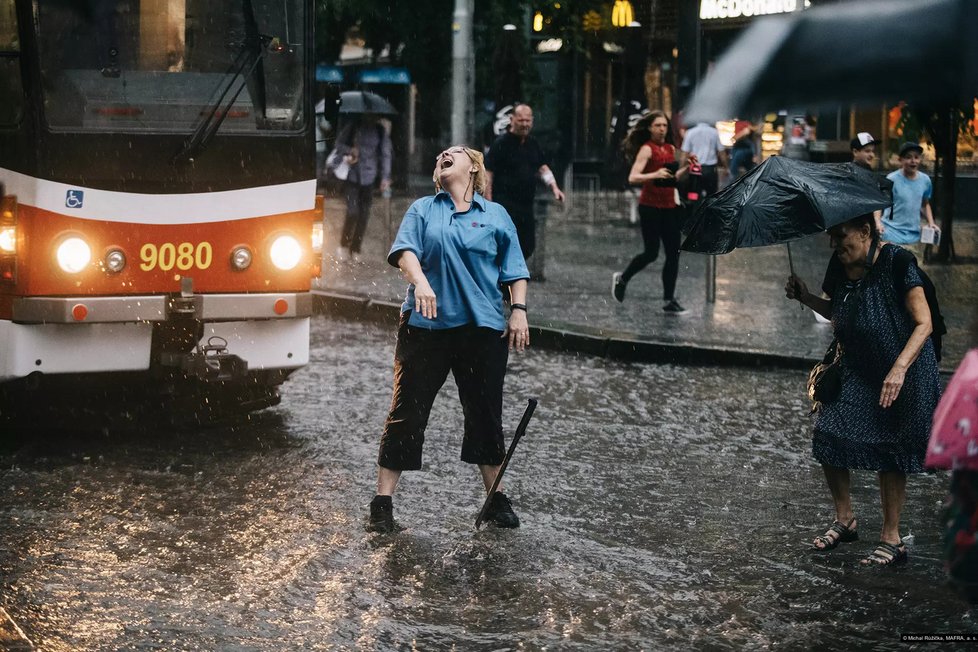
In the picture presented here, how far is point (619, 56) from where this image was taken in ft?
107

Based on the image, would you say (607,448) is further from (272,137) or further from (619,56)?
(619,56)

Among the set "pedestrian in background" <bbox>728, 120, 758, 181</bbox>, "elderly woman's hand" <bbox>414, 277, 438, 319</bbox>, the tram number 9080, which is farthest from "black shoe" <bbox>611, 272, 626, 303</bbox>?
"pedestrian in background" <bbox>728, 120, 758, 181</bbox>

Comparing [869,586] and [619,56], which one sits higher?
[619,56]

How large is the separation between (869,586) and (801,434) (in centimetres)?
303

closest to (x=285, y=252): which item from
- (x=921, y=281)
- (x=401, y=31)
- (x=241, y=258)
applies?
(x=241, y=258)

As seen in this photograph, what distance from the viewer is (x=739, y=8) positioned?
2666cm

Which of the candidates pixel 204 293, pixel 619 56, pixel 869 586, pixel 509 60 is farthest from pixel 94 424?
pixel 619 56

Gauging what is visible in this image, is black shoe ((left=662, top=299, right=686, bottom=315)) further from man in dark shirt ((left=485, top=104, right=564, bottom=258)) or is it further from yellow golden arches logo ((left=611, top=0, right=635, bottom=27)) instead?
yellow golden arches logo ((left=611, top=0, right=635, bottom=27))

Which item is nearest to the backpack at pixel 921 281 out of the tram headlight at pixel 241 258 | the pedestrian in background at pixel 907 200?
the tram headlight at pixel 241 258

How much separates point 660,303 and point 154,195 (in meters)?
6.74

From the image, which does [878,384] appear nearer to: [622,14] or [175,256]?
[175,256]

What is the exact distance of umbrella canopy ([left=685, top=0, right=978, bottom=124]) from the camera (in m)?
3.65

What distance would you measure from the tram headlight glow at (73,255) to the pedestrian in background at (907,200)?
295 inches

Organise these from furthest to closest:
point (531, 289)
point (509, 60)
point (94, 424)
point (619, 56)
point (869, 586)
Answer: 1. point (619, 56)
2. point (509, 60)
3. point (531, 289)
4. point (94, 424)
5. point (869, 586)
